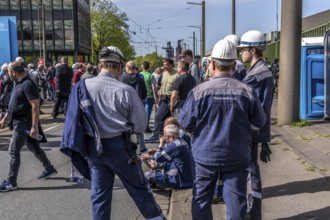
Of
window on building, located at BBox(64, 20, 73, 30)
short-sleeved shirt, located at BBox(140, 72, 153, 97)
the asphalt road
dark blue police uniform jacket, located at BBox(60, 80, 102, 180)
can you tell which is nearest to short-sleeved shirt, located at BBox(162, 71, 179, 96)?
short-sleeved shirt, located at BBox(140, 72, 153, 97)

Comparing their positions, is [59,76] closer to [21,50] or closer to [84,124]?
[84,124]

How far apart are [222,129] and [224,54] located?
590 mm

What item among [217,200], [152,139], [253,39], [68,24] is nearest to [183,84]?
[152,139]

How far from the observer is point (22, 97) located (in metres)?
6.16

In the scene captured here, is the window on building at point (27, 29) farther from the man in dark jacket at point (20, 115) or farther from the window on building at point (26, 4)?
the man in dark jacket at point (20, 115)

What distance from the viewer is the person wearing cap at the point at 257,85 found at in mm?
4281

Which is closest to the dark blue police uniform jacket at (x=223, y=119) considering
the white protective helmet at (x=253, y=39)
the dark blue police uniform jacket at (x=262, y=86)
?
the dark blue police uniform jacket at (x=262, y=86)

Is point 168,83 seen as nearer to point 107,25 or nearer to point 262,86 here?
point 262,86

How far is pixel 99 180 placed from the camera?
153 inches

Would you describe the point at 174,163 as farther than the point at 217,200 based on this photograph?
Yes

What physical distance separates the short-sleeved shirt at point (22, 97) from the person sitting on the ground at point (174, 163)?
1.91 metres

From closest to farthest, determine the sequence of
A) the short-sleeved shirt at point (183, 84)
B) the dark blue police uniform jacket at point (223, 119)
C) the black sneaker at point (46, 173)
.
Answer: the dark blue police uniform jacket at point (223, 119) → the black sneaker at point (46, 173) → the short-sleeved shirt at point (183, 84)

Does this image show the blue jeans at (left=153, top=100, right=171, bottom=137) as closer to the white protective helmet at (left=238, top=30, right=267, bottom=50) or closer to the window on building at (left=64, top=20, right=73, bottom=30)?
the white protective helmet at (left=238, top=30, right=267, bottom=50)

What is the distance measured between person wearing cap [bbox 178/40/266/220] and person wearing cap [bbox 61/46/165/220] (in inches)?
21.3
